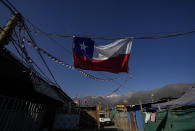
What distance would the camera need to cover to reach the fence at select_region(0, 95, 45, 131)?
14.4 ft

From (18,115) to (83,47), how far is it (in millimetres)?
5318

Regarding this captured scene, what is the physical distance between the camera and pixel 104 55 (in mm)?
4512

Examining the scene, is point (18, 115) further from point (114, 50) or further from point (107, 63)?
point (114, 50)

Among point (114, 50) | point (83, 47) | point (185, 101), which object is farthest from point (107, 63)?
point (185, 101)

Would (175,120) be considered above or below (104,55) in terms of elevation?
below

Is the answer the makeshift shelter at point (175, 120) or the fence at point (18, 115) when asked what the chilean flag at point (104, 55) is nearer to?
the makeshift shelter at point (175, 120)

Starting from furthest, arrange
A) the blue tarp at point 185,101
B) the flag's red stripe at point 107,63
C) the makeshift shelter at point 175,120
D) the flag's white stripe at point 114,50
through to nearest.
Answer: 1. the blue tarp at point 185,101
2. the makeshift shelter at point 175,120
3. the flag's white stripe at point 114,50
4. the flag's red stripe at point 107,63

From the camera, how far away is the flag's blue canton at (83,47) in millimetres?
4348

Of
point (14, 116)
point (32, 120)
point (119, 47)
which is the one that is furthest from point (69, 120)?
point (119, 47)

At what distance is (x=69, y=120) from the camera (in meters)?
7.60

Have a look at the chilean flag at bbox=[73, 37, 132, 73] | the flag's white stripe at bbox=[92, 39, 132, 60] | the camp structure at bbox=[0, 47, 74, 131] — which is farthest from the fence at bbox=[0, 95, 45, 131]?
the flag's white stripe at bbox=[92, 39, 132, 60]

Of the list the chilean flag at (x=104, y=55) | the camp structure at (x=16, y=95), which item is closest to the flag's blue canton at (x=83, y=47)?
the chilean flag at (x=104, y=55)

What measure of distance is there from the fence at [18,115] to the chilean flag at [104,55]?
4.39 meters

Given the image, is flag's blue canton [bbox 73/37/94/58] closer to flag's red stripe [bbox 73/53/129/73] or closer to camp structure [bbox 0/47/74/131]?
flag's red stripe [bbox 73/53/129/73]
